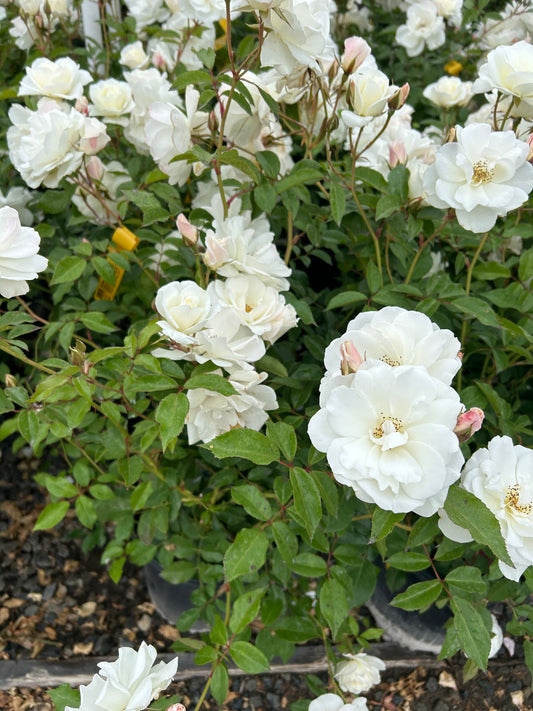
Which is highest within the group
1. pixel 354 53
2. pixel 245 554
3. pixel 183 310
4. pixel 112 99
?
pixel 354 53

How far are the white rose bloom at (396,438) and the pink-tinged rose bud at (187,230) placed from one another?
1.26ft

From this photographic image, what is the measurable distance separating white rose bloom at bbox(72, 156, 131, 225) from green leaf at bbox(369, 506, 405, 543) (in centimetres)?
84

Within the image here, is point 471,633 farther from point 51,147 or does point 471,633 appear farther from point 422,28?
point 422,28

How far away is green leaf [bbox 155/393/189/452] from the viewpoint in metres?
0.84

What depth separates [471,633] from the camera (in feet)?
2.79

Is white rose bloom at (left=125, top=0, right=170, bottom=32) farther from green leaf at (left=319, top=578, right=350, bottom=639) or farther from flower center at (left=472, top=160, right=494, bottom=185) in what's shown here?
green leaf at (left=319, top=578, right=350, bottom=639)

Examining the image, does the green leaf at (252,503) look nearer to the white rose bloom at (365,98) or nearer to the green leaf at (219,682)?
the green leaf at (219,682)

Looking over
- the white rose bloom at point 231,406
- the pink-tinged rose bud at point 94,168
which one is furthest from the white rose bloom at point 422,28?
the white rose bloom at point 231,406

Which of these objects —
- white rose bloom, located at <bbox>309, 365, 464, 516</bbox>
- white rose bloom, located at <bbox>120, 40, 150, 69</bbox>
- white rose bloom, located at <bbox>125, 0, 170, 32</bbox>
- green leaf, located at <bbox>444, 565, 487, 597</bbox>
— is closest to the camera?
white rose bloom, located at <bbox>309, 365, 464, 516</bbox>

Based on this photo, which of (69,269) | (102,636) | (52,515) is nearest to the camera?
(69,269)

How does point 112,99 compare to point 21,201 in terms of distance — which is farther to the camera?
point 21,201

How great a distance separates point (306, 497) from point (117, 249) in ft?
2.19

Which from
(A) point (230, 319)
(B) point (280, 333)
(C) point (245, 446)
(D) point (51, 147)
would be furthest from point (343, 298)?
(D) point (51, 147)

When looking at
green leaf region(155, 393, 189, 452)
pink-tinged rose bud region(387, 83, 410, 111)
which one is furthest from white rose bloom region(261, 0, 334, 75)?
green leaf region(155, 393, 189, 452)
